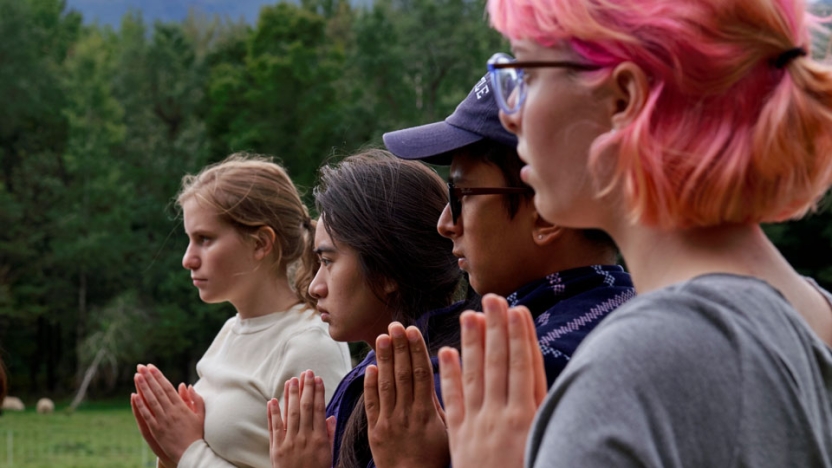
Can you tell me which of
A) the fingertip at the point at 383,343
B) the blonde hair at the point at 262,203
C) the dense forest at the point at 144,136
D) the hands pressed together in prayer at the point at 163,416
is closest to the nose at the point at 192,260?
the blonde hair at the point at 262,203

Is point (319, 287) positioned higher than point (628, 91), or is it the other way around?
point (628, 91)

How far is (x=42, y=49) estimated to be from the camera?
43.8 m

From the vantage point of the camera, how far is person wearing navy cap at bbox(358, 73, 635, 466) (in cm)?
219

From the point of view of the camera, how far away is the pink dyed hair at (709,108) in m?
1.29

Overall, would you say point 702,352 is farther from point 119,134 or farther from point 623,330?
point 119,134

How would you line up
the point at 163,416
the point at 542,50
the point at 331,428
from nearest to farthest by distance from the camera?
the point at 542,50, the point at 331,428, the point at 163,416

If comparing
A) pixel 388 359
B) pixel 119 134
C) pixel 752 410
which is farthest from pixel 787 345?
pixel 119 134

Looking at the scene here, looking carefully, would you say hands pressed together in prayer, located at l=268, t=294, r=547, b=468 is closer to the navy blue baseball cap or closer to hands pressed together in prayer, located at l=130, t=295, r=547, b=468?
hands pressed together in prayer, located at l=130, t=295, r=547, b=468

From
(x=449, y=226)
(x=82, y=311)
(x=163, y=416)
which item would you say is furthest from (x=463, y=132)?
(x=82, y=311)

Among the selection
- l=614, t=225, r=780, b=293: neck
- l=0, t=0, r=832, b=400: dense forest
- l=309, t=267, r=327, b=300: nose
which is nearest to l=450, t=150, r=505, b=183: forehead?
l=309, t=267, r=327, b=300: nose

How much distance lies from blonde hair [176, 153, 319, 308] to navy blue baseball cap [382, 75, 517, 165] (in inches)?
68.4

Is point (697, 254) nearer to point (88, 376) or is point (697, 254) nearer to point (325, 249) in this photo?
point (325, 249)

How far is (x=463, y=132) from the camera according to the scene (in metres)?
2.37

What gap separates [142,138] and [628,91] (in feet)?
140
